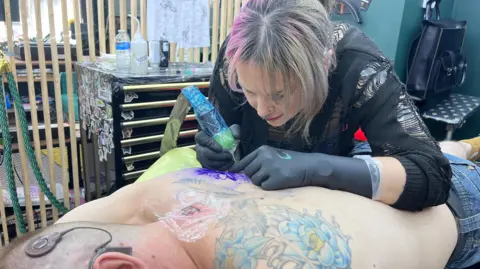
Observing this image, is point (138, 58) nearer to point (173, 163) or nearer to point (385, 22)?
point (173, 163)

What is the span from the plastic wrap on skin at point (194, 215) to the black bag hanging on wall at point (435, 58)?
217 cm

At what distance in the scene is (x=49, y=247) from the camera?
2.22 feet

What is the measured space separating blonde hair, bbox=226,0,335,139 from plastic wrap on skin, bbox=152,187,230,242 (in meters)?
0.31

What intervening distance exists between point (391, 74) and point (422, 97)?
5.83 feet

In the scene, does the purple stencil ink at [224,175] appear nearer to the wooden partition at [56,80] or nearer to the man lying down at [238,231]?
the man lying down at [238,231]

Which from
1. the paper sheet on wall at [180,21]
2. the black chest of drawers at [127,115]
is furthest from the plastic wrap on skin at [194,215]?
the paper sheet on wall at [180,21]

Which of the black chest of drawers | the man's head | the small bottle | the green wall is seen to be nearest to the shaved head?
the man's head

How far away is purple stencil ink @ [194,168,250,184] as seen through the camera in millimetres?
954

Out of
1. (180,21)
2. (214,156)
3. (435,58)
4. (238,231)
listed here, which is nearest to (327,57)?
(214,156)

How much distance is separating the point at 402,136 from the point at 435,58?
185cm

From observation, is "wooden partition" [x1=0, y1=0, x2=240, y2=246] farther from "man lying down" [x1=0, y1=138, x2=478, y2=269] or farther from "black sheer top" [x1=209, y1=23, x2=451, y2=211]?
"black sheer top" [x1=209, y1=23, x2=451, y2=211]

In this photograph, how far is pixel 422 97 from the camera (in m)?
2.56

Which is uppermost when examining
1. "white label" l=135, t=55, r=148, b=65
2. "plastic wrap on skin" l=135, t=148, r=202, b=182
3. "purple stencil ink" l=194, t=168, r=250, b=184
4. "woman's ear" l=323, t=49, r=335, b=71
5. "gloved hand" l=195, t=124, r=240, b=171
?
"woman's ear" l=323, t=49, r=335, b=71

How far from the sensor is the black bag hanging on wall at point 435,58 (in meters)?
2.49
